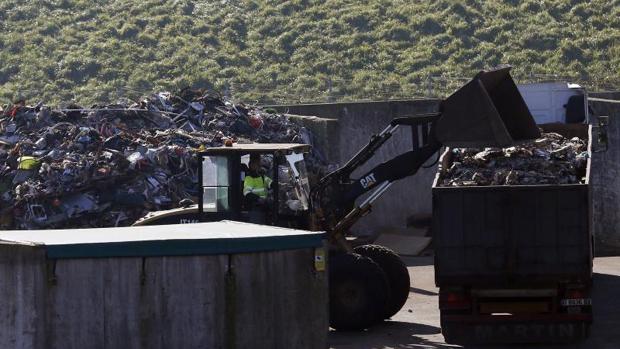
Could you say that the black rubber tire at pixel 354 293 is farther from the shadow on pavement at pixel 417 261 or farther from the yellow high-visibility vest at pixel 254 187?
the shadow on pavement at pixel 417 261

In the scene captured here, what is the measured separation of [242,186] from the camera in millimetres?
16984

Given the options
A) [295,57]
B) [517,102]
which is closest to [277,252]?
[517,102]

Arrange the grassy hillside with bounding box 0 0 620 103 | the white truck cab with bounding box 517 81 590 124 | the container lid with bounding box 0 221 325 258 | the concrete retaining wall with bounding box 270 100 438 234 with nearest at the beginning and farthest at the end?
the container lid with bounding box 0 221 325 258
the white truck cab with bounding box 517 81 590 124
the concrete retaining wall with bounding box 270 100 438 234
the grassy hillside with bounding box 0 0 620 103

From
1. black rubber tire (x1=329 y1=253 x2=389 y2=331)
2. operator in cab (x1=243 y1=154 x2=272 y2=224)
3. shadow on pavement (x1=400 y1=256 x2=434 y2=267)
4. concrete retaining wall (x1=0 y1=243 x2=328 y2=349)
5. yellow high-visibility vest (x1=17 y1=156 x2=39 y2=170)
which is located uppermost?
yellow high-visibility vest (x1=17 y1=156 x2=39 y2=170)

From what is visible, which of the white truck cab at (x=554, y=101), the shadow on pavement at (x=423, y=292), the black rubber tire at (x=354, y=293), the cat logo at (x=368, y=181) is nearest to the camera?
the black rubber tire at (x=354, y=293)

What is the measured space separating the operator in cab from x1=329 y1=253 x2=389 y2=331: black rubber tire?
135 cm

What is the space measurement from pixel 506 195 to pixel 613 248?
441 inches

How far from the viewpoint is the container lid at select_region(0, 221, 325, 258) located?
11.2 m

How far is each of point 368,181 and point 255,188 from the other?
165 cm

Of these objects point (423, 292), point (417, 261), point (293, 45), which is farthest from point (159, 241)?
point (293, 45)

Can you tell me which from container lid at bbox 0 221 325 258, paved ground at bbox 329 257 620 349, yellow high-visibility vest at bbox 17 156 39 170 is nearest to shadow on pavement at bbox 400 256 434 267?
paved ground at bbox 329 257 620 349

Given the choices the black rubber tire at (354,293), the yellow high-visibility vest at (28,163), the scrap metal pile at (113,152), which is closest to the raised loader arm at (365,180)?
the black rubber tire at (354,293)

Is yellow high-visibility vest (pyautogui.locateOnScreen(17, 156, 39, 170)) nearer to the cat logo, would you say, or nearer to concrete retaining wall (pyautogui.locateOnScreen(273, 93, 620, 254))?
concrete retaining wall (pyautogui.locateOnScreen(273, 93, 620, 254))

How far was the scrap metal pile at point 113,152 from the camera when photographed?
2505cm
